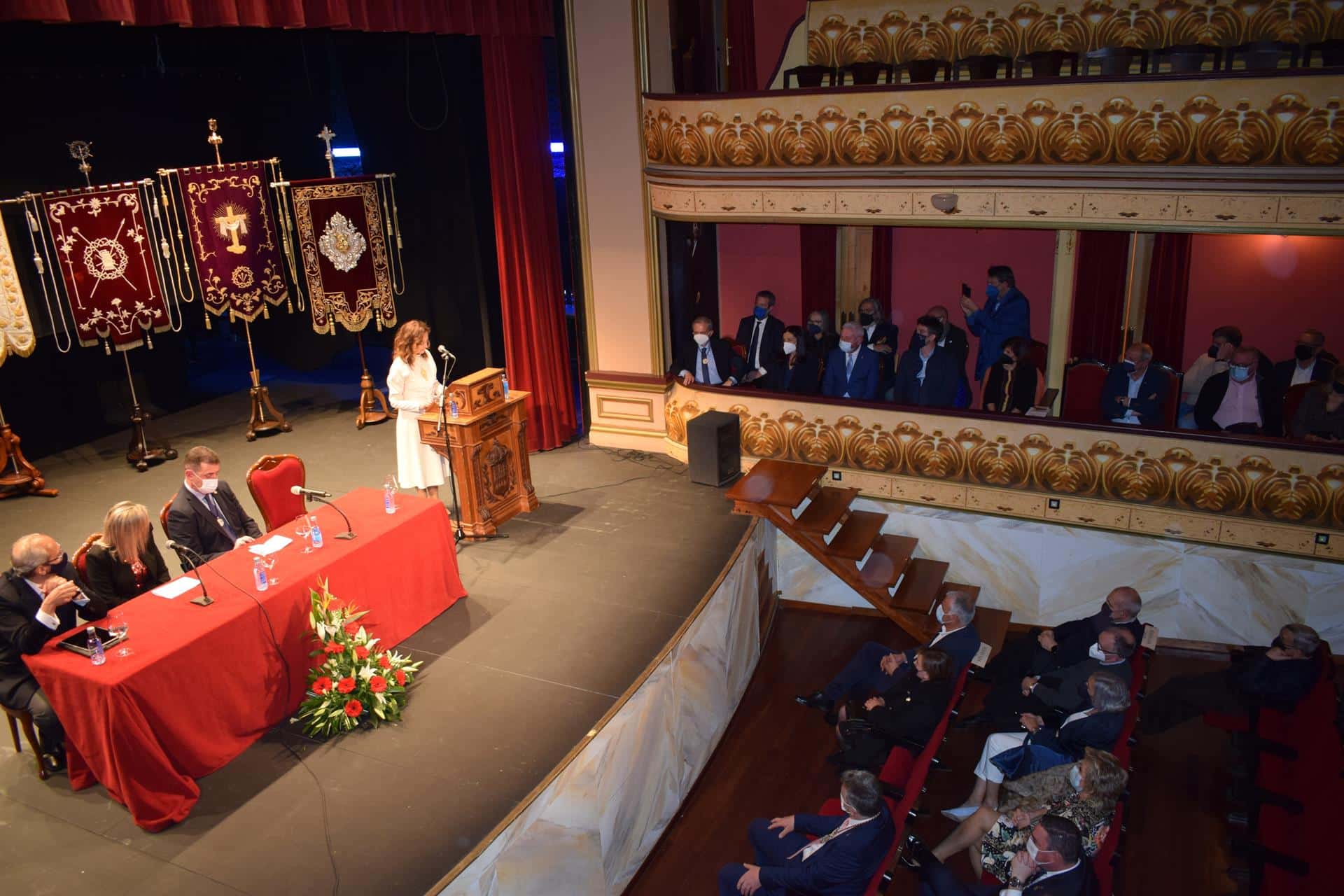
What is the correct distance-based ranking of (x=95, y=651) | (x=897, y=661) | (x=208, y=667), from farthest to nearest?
(x=897, y=661) < (x=208, y=667) < (x=95, y=651)

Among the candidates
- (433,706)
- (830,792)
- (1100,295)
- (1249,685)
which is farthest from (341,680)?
(1100,295)

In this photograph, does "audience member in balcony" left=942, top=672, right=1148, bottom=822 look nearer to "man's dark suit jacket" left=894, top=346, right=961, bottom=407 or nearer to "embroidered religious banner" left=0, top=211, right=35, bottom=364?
"man's dark suit jacket" left=894, top=346, right=961, bottom=407

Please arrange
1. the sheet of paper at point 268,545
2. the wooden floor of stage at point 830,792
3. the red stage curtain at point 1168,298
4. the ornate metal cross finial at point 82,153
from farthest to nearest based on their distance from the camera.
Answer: the red stage curtain at point 1168,298
the ornate metal cross finial at point 82,153
the wooden floor of stage at point 830,792
the sheet of paper at point 268,545

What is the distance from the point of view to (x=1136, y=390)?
7543 millimetres

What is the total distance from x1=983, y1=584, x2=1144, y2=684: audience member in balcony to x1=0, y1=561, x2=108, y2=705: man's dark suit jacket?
530 centimetres

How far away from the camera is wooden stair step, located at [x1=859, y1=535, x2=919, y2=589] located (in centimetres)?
784

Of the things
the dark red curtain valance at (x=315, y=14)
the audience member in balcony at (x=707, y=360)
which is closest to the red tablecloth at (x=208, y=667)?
the dark red curtain valance at (x=315, y=14)

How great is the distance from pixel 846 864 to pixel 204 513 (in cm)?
408

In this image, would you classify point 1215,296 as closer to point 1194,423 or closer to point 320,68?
point 1194,423

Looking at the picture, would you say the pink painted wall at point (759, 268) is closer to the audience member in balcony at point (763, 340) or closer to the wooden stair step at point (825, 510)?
the audience member in balcony at point (763, 340)

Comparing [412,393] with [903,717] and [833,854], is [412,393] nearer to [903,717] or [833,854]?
[903,717]

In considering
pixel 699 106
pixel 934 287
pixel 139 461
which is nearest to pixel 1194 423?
pixel 934 287

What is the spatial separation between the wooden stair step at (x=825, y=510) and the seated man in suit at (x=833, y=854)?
2900 millimetres

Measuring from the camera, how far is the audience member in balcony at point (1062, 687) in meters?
5.95
